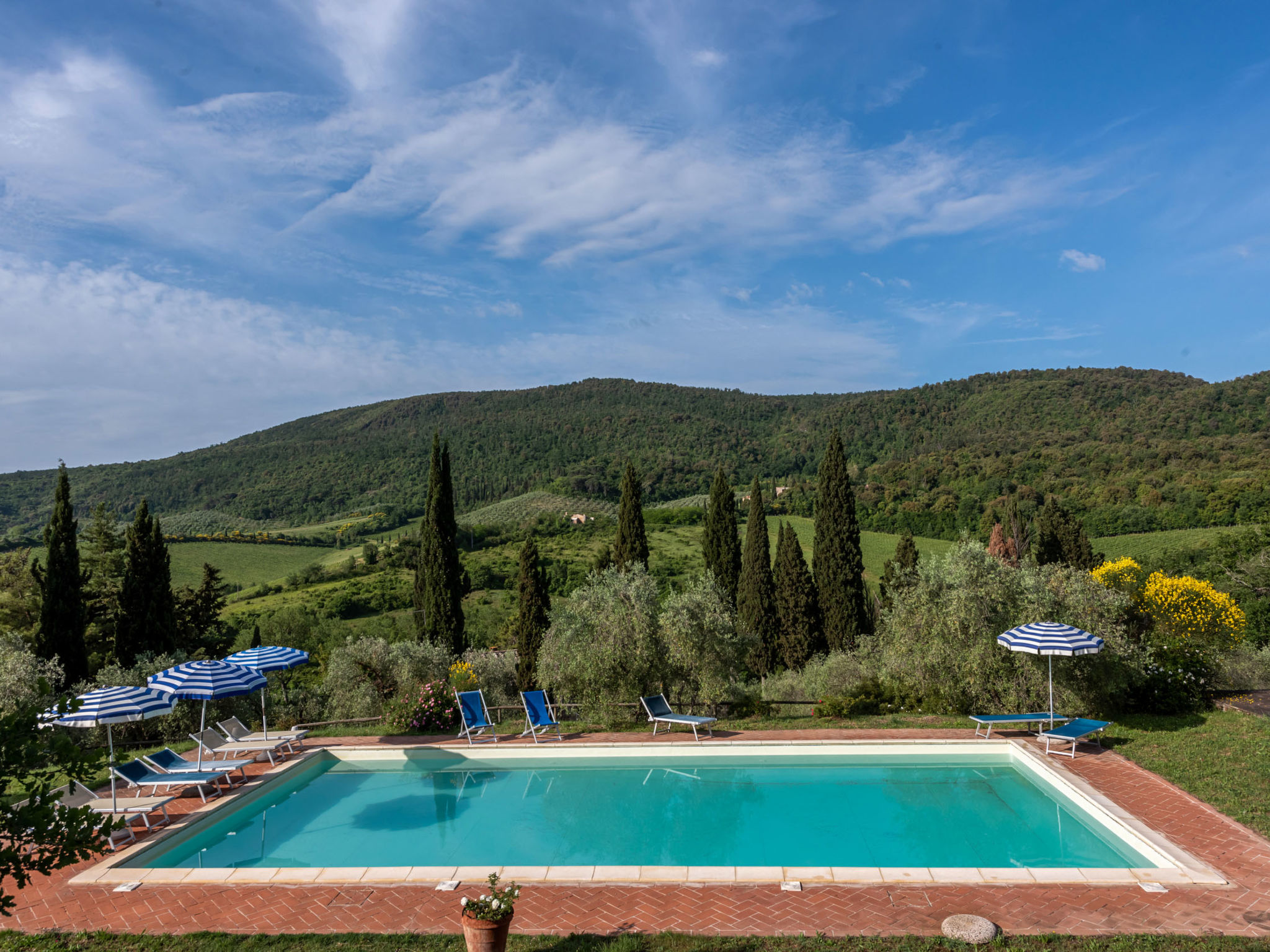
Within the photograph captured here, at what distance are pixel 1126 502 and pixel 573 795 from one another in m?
43.1

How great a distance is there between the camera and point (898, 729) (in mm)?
12445

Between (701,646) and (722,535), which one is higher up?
(722,535)

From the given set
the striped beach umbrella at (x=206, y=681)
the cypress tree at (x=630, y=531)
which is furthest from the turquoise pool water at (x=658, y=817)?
the cypress tree at (x=630, y=531)

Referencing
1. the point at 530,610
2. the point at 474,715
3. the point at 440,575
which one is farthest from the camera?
the point at 530,610

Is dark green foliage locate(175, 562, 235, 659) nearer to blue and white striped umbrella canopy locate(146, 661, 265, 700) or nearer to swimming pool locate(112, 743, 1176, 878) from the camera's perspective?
blue and white striped umbrella canopy locate(146, 661, 265, 700)

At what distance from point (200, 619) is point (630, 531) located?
15.9m

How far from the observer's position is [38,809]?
3254 millimetres

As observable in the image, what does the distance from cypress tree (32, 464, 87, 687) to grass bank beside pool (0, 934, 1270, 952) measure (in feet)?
42.3

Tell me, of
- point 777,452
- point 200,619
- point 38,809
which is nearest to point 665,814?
point 38,809

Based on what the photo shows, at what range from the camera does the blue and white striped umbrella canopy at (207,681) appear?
991 cm

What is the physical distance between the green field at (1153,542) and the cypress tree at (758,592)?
Answer: 66.8 feet

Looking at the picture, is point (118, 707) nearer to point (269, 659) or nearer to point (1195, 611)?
point (269, 659)

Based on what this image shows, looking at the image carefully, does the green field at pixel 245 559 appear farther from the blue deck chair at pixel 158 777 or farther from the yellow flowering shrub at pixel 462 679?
the blue deck chair at pixel 158 777

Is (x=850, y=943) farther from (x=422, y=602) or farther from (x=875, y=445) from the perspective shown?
(x=875, y=445)
